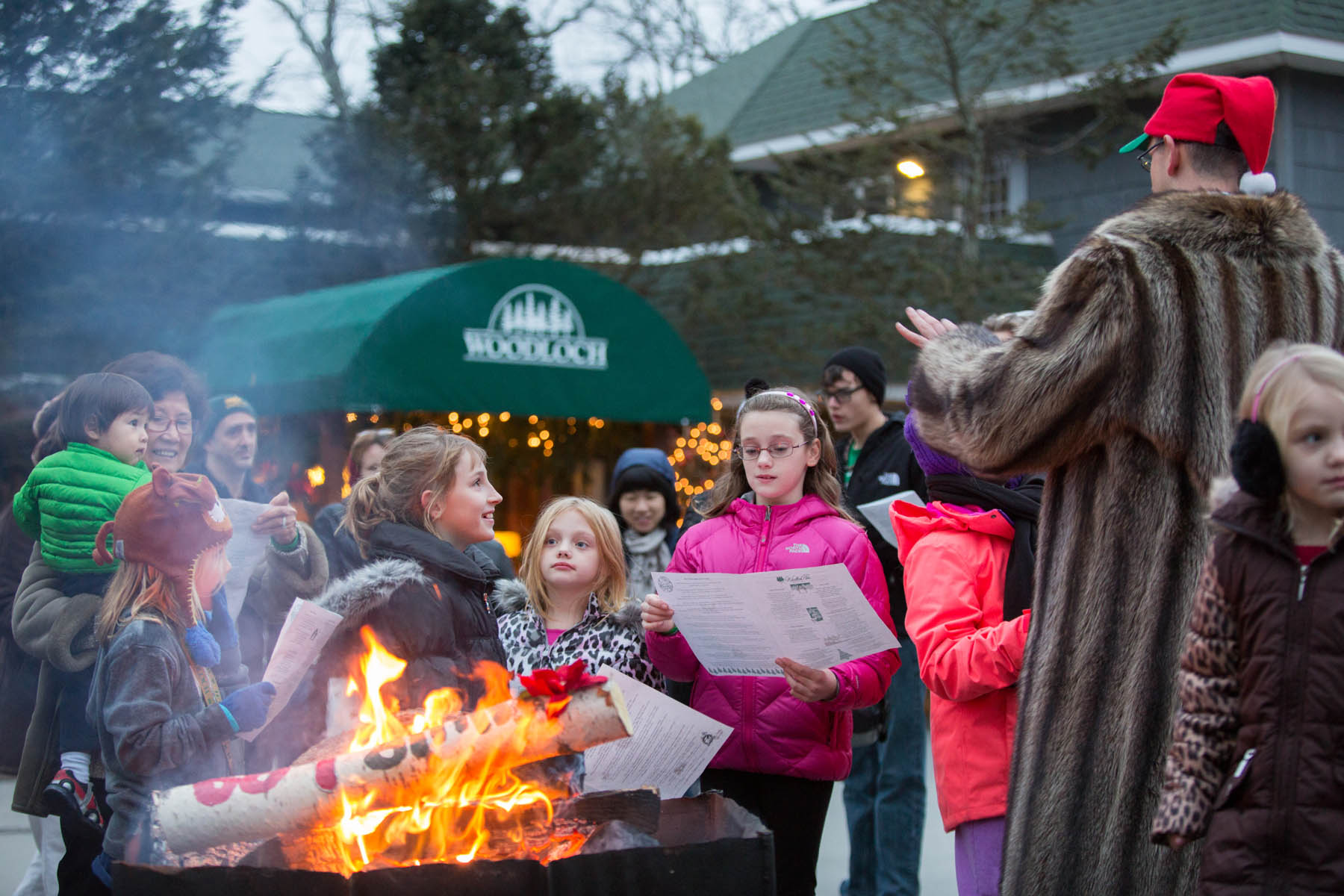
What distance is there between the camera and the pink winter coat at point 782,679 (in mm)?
3543

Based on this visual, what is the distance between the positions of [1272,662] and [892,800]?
309cm

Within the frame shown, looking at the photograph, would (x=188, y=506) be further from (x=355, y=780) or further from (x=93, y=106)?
(x=93, y=106)

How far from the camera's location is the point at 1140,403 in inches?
101

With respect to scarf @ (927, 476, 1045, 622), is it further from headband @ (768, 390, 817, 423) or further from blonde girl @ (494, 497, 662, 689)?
blonde girl @ (494, 497, 662, 689)

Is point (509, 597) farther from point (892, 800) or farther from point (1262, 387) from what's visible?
point (1262, 387)

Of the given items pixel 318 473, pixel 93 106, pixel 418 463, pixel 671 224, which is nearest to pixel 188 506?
pixel 418 463

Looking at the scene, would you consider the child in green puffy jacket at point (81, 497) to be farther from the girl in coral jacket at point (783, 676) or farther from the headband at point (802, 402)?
the headband at point (802, 402)

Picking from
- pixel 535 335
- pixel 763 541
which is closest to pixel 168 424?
pixel 763 541

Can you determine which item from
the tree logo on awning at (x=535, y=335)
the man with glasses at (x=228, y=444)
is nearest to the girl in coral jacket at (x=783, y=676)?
the man with glasses at (x=228, y=444)

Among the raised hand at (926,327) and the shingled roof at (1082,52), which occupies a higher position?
the shingled roof at (1082,52)

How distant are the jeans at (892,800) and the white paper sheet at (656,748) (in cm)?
170

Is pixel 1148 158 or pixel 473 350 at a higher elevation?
pixel 473 350

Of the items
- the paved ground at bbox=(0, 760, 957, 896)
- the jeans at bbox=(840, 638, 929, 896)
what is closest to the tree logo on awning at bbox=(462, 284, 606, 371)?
the paved ground at bbox=(0, 760, 957, 896)

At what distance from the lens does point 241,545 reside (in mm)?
4246
